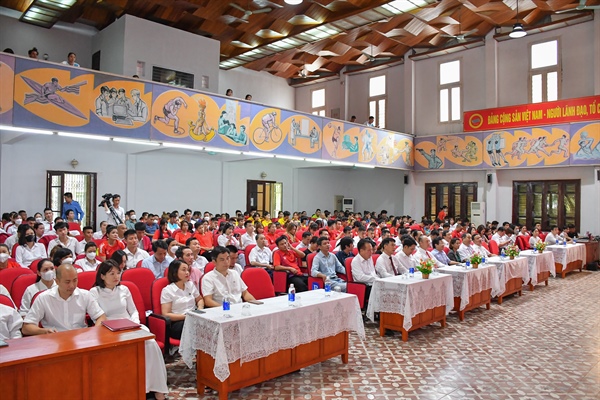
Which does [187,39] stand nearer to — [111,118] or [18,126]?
[111,118]

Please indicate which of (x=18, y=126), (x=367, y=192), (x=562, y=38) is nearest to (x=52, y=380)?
(x=18, y=126)

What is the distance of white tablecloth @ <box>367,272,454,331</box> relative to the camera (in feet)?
19.0

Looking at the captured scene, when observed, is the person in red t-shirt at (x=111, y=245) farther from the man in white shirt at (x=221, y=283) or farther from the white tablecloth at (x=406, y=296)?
the white tablecloth at (x=406, y=296)

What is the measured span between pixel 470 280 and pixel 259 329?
13.5 feet

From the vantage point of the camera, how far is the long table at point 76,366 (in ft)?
9.45

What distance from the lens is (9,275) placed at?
5.16 meters

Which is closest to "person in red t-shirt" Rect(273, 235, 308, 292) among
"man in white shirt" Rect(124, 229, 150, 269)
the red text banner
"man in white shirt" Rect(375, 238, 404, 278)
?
"man in white shirt" Rect(375, 238, 404, 278)

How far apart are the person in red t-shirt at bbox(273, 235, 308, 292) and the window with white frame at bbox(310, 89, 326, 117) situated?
1343cm

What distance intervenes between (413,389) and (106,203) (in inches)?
324

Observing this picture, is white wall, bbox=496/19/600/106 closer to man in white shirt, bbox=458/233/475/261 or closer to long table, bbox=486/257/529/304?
long table, bbox=486/257/529/304

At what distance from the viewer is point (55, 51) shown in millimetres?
13562

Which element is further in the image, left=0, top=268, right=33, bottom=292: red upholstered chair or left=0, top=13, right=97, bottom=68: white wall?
left=0, top=13, right=97, bottom=68: white wall

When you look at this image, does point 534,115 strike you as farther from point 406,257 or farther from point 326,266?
Answer: point 326,266

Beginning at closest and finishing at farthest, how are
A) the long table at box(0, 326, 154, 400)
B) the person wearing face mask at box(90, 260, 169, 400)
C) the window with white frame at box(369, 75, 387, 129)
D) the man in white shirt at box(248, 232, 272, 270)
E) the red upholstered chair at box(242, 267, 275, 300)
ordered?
the long table at box(0, 326, 154, 400), the person wearing face mask at box(90, 260, 169, 400), the red upholstered chair at box(242, 267, 275, 300), the man in white shirt at box(248, 232, 272, 270), the window with white frame at box(369, 75, 387, 129)
